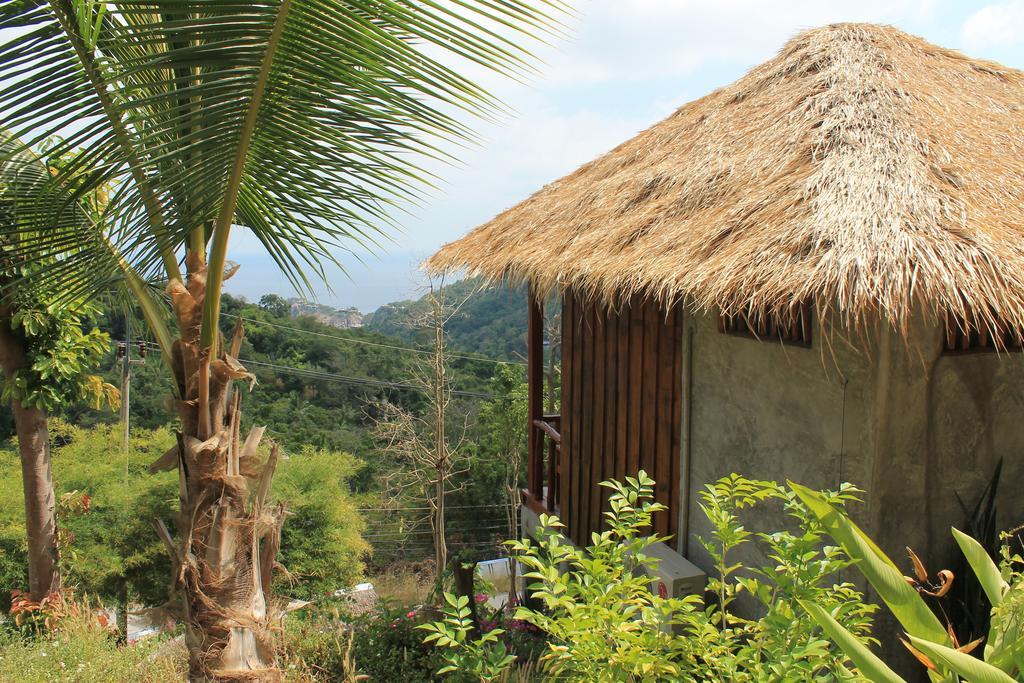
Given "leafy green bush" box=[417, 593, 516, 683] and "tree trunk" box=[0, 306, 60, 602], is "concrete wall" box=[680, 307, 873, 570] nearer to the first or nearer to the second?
"leafy green bush" box=[417, 593, 516, 683]

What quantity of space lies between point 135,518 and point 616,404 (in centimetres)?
762

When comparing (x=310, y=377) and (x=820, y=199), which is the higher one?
(x=820, y=199)

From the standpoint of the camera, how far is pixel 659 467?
448 cm

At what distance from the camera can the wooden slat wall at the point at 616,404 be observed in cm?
439

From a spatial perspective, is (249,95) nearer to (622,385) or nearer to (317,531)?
(622,385)

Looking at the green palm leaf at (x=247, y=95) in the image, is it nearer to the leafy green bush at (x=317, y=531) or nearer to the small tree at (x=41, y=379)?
the small tree at (x=41, y=379)

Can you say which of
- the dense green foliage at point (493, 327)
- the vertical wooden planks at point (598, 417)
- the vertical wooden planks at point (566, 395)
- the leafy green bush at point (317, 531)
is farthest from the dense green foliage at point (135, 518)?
the dense green foliage at point (493, 327)

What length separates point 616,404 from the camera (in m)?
5.00

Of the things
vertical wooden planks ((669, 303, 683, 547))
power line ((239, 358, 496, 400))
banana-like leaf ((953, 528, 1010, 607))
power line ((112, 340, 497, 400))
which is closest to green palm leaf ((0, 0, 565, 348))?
banana-like leaf ((953, 528, 1010, 607))

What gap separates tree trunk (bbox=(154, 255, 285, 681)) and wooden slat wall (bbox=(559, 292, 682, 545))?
2.06 metres

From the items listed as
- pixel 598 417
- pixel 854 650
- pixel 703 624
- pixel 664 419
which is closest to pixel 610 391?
pixel 598 417

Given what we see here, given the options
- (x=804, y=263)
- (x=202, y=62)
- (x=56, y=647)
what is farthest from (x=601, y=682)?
(x=56, y=647)

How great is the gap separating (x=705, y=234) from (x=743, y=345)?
27.6 inches

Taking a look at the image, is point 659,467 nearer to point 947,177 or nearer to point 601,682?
point 947,177
